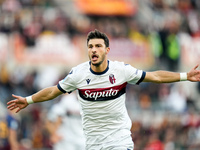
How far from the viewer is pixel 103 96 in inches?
312

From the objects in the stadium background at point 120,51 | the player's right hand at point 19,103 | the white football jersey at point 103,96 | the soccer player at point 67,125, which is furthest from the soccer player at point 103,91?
the stadium background at point 120,51

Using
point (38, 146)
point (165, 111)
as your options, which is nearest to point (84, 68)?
point (38, 146)

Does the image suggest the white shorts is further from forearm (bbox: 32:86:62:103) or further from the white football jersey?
forearm (bbox: 32:86:62:103)

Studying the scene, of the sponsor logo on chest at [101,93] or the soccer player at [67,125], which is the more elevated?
the sponsor logo on chest at [101,93]

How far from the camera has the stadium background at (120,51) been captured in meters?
17.2

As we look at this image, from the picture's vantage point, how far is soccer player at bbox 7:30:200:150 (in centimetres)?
792

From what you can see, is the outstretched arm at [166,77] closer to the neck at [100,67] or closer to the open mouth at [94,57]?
the neck at [100,67]

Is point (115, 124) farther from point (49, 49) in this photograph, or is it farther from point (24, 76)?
point (49, 49)

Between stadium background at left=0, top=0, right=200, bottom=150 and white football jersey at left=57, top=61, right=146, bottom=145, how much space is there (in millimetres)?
7378

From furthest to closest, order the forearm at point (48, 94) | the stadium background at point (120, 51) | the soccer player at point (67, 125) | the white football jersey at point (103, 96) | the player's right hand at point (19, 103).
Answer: the stadium background at point (120, 51), the soccer player at point (67, 125), the player's right hand at point (19, 103), the forearm at point (48, 94), the white football jersey at point (103, 96)

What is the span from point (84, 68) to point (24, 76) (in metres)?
12.2

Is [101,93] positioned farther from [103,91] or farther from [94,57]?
[94,57]

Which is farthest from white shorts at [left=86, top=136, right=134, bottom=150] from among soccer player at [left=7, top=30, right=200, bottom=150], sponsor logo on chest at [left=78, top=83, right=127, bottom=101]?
sponsor logo on chest at [left=78, top=83, right=127, bottom=101]

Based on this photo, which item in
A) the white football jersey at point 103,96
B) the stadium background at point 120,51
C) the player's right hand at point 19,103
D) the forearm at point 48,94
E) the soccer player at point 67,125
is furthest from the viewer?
the stadium background at point 120,51
